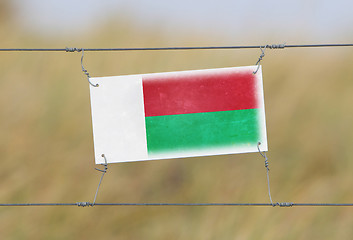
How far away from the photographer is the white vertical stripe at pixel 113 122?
1.95 metres

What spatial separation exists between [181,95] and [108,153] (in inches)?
15.8

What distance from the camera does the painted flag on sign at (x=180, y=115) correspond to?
1.94 metres

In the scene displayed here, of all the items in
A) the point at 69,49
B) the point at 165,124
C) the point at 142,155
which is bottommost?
the point at 142,155

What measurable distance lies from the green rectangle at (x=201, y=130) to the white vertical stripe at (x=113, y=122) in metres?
0.07

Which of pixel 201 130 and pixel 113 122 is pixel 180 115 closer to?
pixel 201 130

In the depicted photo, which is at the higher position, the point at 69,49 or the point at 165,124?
the point at 69,49

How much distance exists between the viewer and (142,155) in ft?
6.40

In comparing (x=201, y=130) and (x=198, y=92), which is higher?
(x=198, y=92)

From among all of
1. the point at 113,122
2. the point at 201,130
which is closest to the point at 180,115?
the point at 201,130

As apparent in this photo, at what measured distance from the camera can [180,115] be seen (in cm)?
196

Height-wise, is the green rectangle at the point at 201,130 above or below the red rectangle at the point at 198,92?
below

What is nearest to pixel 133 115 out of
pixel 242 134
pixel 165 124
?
pixel 165 124

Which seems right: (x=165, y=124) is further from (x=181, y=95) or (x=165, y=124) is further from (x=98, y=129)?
(x=98, y=129)

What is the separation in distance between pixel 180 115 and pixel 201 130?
0.11 meters
